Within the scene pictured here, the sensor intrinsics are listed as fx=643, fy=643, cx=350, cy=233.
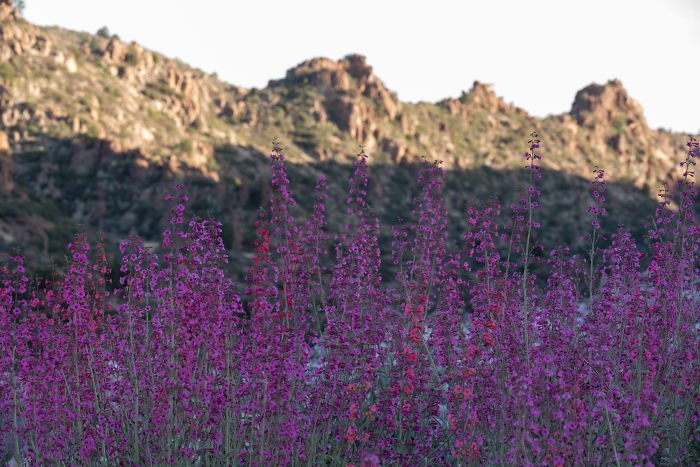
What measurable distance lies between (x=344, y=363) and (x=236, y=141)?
128ft

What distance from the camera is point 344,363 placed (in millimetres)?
5156

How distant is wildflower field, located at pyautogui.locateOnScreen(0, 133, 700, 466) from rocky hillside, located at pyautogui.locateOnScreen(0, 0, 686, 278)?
17606 millimetres

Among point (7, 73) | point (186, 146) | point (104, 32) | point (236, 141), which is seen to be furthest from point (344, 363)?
point (104, 32)

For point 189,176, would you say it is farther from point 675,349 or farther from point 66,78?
point 675,349

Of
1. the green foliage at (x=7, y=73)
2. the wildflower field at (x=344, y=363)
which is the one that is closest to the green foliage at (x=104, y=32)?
the green foliage at (x=7, y=73)

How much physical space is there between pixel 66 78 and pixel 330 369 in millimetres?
41116

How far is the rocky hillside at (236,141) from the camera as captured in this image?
3166cm

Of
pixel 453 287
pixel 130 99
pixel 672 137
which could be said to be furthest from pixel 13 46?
pixel 672 137

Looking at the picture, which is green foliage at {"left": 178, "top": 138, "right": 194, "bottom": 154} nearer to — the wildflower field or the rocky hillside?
the rocky hillside

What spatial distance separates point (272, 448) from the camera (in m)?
4.99

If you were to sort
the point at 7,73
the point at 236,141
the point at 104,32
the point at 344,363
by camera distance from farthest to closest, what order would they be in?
the point at 104,32, the point at 236,141, the point at 7,73, the point at 344,363

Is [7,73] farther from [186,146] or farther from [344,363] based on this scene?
[344,363]

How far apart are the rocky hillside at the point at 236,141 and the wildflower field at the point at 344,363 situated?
1761 cm

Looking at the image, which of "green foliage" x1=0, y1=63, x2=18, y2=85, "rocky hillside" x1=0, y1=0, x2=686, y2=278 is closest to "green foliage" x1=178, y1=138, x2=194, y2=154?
"rocky hillside" x1=0, y1=0, x2=686, y2=278
